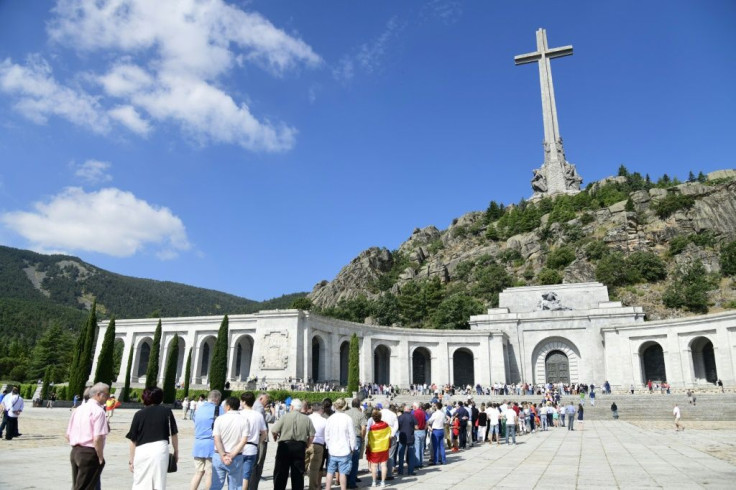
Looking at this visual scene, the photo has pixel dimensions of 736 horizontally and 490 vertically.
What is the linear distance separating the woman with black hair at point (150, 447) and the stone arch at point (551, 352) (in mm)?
42555

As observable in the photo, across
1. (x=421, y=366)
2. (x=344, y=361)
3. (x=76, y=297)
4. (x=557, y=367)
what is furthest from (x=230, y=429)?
(x=76, y=297)

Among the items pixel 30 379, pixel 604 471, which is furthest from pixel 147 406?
pixel 30 379

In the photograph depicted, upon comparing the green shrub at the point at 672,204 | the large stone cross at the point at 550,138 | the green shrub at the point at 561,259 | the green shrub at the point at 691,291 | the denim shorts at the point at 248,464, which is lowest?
the denim shorts at the point at 248,464

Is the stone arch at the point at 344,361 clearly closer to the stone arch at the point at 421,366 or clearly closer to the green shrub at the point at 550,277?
the stone arch at the point at 421,366

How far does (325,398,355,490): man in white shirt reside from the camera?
8156 millimetres

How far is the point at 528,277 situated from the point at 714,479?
202 ft

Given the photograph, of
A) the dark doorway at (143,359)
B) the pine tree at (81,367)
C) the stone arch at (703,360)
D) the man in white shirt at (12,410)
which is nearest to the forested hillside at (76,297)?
the dark doorway at (143,359)

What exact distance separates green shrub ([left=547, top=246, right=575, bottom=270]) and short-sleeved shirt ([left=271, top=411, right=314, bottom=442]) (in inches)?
2597

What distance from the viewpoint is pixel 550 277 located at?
2552 inches

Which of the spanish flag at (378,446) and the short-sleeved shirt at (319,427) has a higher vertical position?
the short-sleeved shirt at (319,427)

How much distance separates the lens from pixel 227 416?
6688mm

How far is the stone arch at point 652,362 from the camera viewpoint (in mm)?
39312

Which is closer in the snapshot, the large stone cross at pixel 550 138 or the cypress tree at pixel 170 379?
the cypress tree at pixel 170 379

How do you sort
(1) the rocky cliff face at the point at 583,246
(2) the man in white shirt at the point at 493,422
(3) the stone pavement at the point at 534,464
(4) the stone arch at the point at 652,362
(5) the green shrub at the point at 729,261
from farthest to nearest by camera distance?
(1) the rocky cliff face at the point at 583,246, (5) the green shrub at the point at 729,261, (4) the stone arch at the point at 652,362, (2) the man in white shirt at the point at 493,422, (3) the stone pavement at the point at 534,464
